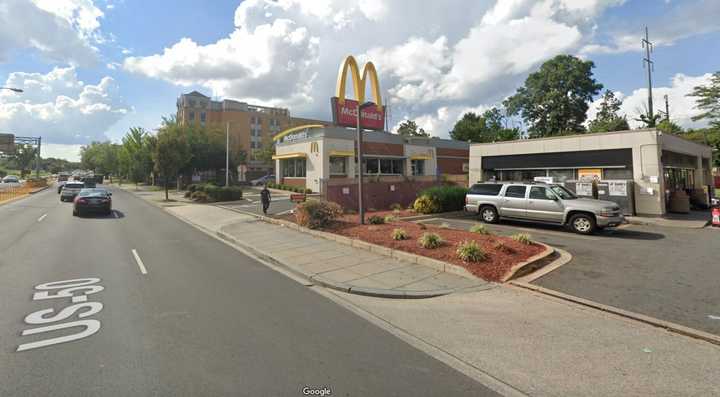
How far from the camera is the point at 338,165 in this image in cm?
3159

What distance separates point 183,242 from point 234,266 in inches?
150

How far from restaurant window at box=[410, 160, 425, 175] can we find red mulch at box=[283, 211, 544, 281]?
27.5m

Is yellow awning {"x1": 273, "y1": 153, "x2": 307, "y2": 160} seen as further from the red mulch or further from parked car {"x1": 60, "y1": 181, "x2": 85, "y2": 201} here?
the red mulch

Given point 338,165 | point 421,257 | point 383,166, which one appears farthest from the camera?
point 383,166

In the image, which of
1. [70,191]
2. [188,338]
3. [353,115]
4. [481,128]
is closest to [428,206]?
[188,338]

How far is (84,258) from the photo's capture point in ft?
25.9

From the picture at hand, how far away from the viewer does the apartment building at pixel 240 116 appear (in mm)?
78500

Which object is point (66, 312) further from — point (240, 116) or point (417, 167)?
point (240, 116)

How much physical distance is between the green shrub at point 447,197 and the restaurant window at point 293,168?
18.5 metres

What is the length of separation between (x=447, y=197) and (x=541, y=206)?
4918 mm

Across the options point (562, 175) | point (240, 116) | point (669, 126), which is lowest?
point (562, 175)

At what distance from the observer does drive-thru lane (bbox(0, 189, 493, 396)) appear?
3121 millimetres

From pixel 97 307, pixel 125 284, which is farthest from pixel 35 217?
pixel 97 307

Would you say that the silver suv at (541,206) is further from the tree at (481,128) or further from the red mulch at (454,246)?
the tree at (481,128)
